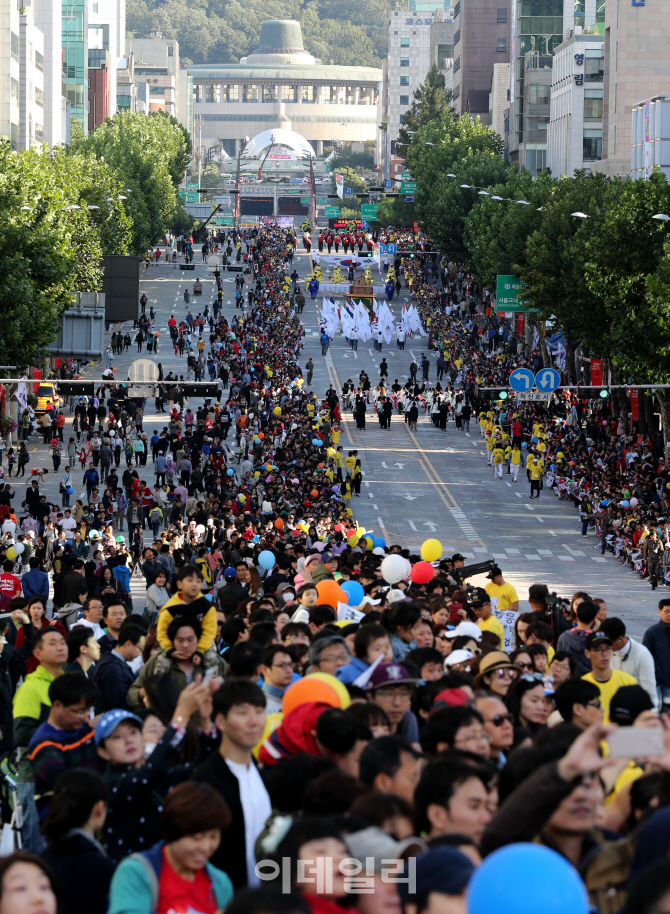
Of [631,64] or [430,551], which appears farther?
[631,64]

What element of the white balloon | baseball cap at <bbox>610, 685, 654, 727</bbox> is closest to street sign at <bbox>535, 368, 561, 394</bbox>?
the white balloon

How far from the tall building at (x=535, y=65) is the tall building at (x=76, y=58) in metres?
38.0

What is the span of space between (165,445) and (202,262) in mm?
59880

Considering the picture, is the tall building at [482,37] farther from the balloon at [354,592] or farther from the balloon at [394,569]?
the balloon at [354,592]

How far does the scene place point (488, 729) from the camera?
849cm

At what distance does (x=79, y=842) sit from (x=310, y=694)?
189cm

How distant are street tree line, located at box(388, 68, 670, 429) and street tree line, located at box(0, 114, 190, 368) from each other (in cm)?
1588

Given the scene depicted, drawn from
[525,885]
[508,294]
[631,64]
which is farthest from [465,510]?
[631,64]

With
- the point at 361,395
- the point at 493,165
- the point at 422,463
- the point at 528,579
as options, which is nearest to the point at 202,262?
the point at 493,165

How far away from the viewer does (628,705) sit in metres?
8.90

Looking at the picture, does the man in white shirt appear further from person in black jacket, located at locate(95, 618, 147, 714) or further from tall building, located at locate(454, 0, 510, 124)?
tall building, located at locate(454, 0, 510, 124)

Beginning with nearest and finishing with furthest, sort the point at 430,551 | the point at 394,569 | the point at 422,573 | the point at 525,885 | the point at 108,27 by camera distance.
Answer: the point at 525,885
the point at 394,569
the point at 422,573
the point at 430,551
the point at 108,27

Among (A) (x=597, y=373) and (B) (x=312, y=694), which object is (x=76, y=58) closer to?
(A) (x=597, y=373)

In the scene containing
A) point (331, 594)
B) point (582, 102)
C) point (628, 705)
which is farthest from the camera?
point (582, 102)
